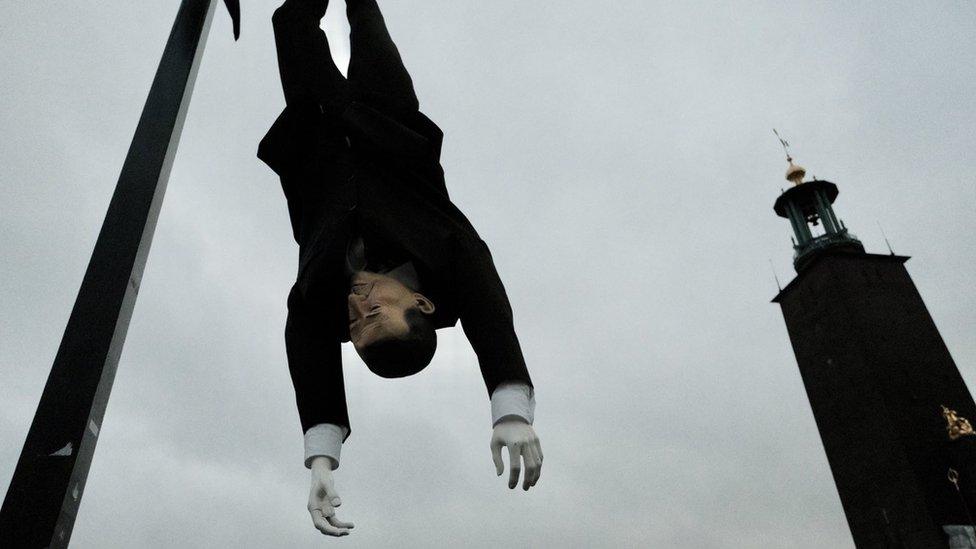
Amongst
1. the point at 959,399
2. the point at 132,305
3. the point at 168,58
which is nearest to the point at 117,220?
the point at 132,305

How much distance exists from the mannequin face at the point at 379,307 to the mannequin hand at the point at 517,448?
1.20 feet

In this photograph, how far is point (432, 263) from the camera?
2121 millimetres

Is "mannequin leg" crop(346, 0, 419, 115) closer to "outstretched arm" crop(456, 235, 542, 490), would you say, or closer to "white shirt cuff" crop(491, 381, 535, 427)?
"outstretched arm" crop(456, 235, 542, 490)

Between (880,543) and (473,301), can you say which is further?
(880,543)

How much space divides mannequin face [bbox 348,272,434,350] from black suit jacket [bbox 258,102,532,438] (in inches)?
4.8

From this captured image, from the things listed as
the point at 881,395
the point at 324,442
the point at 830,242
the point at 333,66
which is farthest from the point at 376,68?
the point at 830,242

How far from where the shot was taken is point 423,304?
6.61ft

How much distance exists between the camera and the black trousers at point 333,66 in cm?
250

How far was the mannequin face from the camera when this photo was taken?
1.90 metres

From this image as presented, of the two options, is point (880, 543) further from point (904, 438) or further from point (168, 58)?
point (168, 58)

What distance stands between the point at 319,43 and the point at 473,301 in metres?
1.25

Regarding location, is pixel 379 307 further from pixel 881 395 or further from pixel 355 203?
pixel 881 395

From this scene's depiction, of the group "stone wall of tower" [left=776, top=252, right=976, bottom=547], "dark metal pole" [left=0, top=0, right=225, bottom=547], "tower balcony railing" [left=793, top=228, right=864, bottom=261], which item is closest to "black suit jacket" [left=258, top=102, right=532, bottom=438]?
"dark metal pole" [left=0, top=0, right=225, bottom=547]

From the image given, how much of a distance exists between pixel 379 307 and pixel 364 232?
13.6 inches
